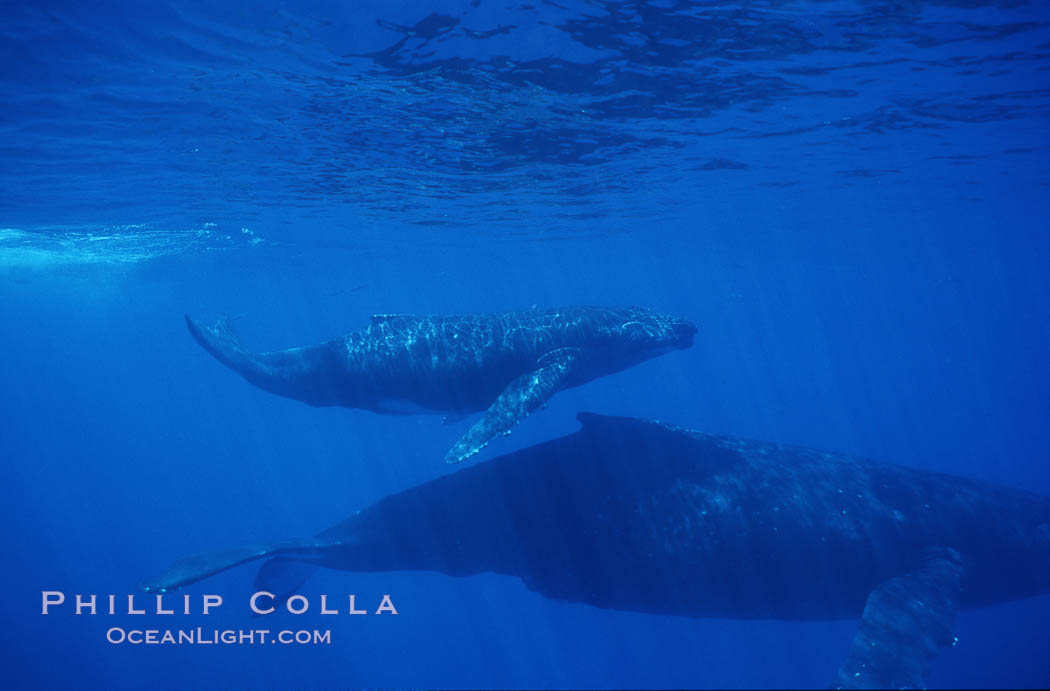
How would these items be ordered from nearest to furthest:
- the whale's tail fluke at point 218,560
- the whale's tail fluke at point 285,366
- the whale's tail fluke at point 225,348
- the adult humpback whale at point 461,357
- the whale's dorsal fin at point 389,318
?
1. the whale's tail fluke at point 218,560
2. the adult humpback whale at point 461,357
3. the whale's dorsal fin at point 389,318
4. the whale's tail fluke at point 285,366
5. the whale's tail fluke at point 225,348

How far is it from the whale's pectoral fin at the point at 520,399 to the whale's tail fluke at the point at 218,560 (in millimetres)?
2998

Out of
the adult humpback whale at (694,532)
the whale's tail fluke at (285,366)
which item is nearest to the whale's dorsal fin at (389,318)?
the whale's tail fluke at (285,366)

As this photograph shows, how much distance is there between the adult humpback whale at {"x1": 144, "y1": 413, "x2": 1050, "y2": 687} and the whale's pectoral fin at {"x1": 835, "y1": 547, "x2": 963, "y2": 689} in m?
0.05

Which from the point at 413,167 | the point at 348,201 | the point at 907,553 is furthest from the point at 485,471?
the point at 348,201

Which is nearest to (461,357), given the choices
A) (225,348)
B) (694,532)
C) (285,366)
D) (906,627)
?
(285,366)

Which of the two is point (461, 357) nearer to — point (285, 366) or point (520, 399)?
point (520, 399)

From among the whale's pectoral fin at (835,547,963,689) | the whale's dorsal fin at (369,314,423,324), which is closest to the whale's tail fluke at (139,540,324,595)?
the whale's dorsal fin at (369,314,423,324)

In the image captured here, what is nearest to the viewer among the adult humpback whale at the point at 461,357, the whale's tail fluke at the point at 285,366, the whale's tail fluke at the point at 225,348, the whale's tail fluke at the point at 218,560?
the whale's tail fluke at the point at 218,560

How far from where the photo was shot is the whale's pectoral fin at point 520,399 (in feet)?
29.9

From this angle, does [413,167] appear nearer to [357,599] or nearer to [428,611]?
[428,611]

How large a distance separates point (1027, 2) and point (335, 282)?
2468 inches

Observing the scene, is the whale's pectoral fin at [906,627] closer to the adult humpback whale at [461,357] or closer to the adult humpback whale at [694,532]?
the adult humpback whale at [694,532]

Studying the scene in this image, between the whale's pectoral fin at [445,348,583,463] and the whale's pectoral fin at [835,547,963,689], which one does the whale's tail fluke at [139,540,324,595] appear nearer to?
the whale's pectoral fin at [445,348,583,463]

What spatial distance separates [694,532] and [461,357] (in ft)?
15.8
